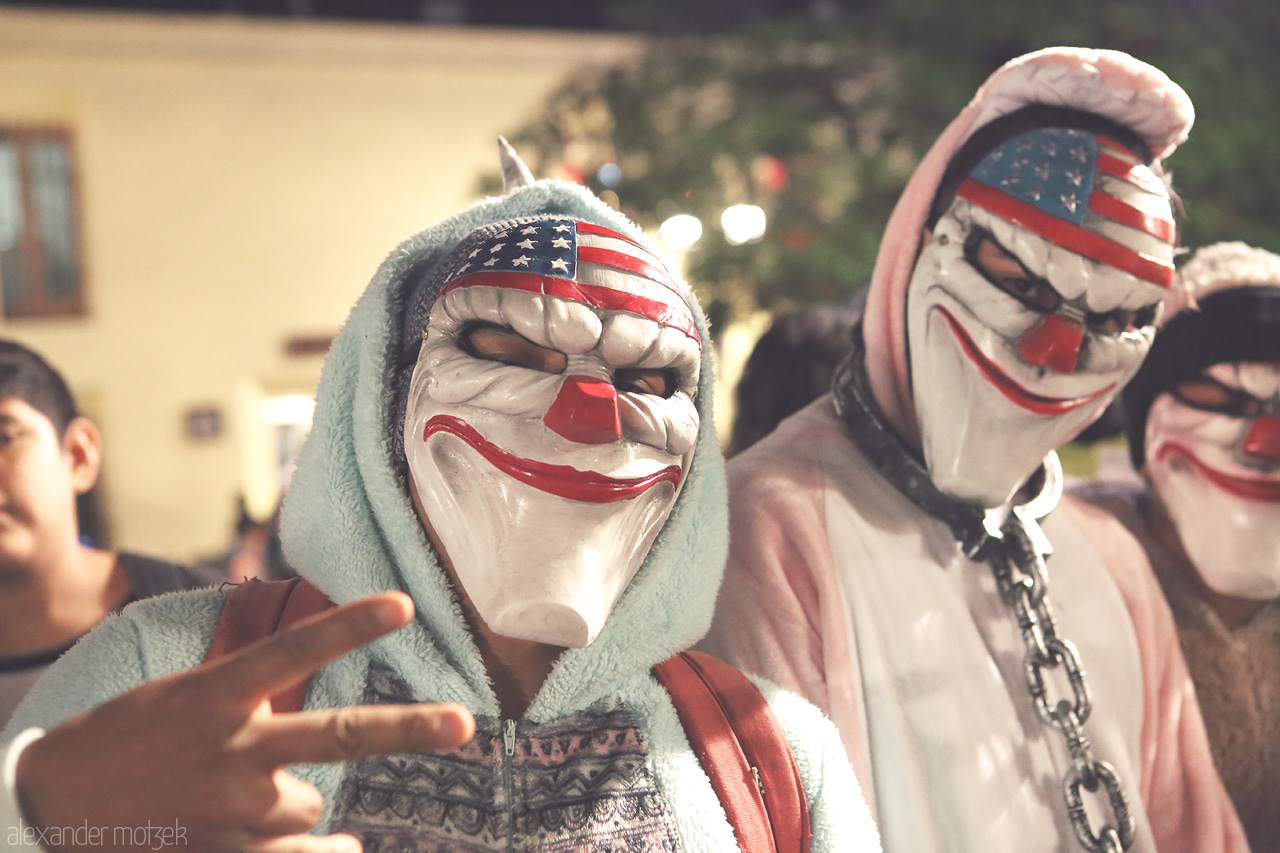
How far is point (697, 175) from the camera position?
4.97 m

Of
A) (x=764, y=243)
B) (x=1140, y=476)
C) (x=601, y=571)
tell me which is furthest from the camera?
(x=764, y=243)

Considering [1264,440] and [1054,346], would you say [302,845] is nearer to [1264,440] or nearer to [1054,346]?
[1054,346]

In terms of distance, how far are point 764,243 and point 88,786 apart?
429 cm

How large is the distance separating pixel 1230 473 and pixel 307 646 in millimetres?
1646

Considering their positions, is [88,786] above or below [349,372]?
below

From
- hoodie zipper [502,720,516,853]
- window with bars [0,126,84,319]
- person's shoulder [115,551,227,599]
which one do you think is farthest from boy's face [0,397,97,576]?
window with bars [0,126,84,319]

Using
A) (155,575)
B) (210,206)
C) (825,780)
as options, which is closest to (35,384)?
(155,575)

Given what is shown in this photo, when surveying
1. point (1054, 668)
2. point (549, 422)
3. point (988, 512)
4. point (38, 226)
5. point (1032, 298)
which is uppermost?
point (38, 226)

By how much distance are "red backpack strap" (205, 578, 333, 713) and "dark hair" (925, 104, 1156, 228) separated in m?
1.04

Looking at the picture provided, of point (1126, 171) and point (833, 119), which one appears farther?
point (833, 119)

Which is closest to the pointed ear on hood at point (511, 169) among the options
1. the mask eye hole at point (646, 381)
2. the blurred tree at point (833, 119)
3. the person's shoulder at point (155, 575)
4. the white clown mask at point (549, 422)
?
the white clown mask at point (549, 422)

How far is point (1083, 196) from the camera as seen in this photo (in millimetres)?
1457

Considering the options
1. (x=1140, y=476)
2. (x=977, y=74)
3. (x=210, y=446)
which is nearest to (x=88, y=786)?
(x=1140, y=476)

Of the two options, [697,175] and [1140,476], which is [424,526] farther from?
[697,175]
